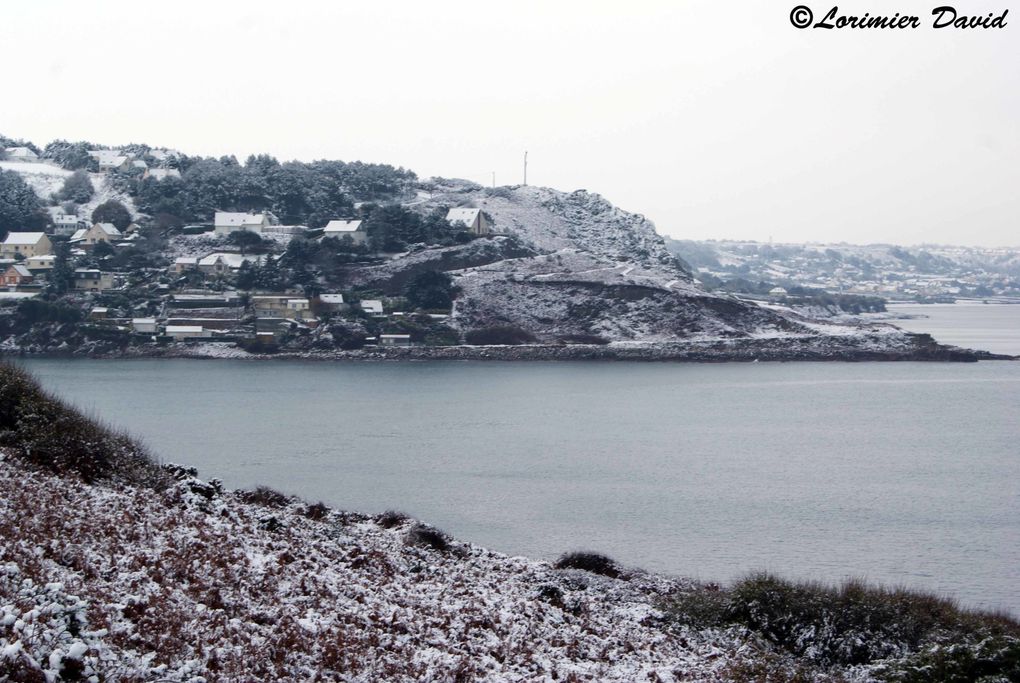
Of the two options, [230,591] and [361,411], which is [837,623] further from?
[361,411]

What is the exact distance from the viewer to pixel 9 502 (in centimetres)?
870

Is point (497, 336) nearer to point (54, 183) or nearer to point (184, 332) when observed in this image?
point (184, 332)

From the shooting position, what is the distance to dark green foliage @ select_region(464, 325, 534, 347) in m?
52.3

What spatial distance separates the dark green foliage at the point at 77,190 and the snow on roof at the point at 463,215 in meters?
26.1

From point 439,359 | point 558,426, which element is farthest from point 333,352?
point 558,426

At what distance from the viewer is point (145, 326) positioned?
52.4 metres

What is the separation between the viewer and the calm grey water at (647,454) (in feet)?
54.1

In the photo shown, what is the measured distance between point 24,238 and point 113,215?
561 cm

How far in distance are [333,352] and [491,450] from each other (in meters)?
26.1

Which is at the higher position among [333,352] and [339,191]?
[339,191]

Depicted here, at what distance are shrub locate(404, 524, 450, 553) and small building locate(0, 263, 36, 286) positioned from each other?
5217 cm

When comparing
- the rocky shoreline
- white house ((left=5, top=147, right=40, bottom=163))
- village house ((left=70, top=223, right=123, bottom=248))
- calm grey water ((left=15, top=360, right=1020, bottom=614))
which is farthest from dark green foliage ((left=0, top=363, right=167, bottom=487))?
white house ((left=5, top=147, right=40, bottom=163))

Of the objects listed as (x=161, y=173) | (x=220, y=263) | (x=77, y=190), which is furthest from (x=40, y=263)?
(x=161, y=173)

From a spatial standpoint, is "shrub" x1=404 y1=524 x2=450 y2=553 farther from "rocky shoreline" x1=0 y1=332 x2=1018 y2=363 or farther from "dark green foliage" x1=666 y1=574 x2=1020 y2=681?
"rocky shoreline" x1=0 y1=332 x2=1018 y2=363
